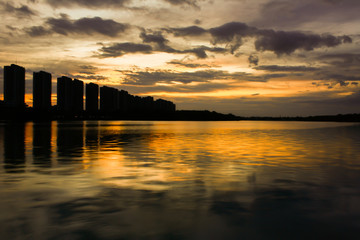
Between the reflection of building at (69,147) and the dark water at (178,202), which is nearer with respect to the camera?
the dark water at (178,202)

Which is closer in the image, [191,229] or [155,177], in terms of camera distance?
[191,229]

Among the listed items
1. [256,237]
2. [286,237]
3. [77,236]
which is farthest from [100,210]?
[286,237]


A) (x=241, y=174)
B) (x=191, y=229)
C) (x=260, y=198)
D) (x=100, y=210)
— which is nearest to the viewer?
(x=191, y=229)

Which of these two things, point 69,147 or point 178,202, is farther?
point 69,147

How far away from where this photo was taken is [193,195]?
43.7ft

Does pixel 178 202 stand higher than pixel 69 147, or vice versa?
pixel 178 202

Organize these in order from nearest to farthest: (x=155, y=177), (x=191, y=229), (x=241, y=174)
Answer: (x=191, y=229) < (x=155, y=177) < (x=241, y=174)

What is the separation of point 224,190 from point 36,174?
10.9 meters

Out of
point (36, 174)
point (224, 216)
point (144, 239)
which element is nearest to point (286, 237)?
point (224, 216)

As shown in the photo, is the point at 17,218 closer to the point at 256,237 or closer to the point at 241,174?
the point at 256,237

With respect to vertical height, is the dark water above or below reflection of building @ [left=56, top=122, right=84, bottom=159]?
above

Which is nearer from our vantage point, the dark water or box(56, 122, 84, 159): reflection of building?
the dark water

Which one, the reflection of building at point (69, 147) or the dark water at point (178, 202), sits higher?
the dark water at point (178, 202)

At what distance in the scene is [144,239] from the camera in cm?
852
